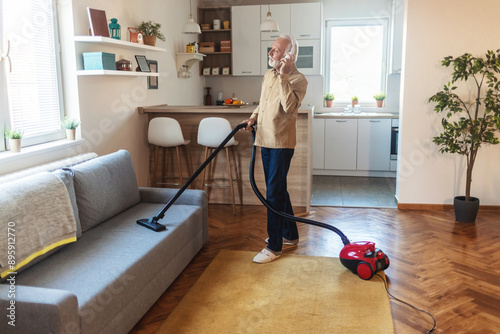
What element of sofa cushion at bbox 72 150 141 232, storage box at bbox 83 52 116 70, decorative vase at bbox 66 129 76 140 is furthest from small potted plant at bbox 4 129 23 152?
storage box at bbox 83 52 116 70

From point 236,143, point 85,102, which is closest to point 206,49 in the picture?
point 236,143

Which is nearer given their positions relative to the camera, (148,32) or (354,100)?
(148,32)

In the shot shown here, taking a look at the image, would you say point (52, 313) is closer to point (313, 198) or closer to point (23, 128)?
point (23, 128)

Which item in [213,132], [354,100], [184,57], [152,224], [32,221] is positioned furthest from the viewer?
[354,100]

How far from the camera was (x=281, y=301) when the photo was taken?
2.73 metres

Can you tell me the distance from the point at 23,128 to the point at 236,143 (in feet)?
6.29

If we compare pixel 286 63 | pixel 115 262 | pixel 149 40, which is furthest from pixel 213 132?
pixel 115 262

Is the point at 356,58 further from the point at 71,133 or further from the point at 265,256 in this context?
the point at 71,133

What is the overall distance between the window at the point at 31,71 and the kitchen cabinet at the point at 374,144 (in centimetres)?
391

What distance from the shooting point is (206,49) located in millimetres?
6543

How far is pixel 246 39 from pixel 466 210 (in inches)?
144

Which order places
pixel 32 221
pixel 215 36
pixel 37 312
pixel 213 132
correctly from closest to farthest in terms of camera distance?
1. pixel 37 312
2. pixel 32 221
3. pixel 213 132
4. pixel 215 36

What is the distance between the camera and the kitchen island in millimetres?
4559

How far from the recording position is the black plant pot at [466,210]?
13.9 feet
